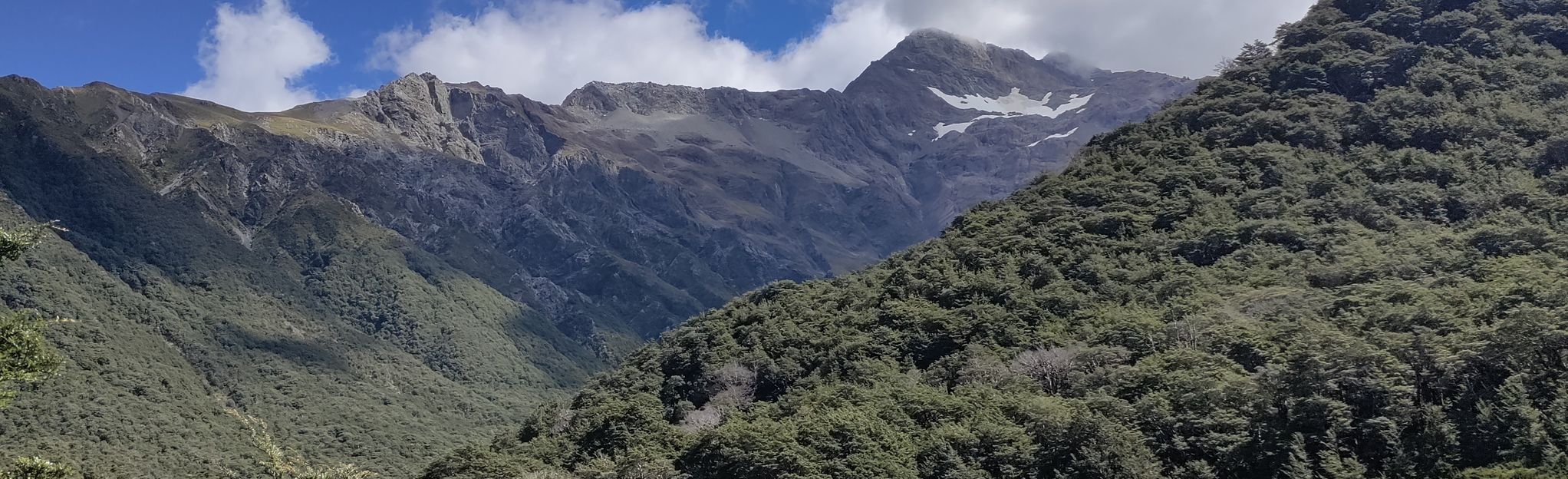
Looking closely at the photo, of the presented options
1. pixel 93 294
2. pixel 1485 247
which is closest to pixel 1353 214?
pixel 1485 247

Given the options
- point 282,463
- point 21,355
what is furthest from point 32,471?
point 282,463

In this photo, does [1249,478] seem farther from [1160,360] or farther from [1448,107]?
[1448,107]

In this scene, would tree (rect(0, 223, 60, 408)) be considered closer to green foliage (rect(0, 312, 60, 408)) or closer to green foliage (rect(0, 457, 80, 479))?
green foliage (rect(0, 312, 60, 408))

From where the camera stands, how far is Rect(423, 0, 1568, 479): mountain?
161 feet

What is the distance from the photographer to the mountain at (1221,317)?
1937 inches

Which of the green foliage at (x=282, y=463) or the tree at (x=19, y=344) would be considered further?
the tree at (x=19, y=344)

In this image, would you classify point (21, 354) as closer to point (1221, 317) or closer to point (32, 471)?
point (32, 471)

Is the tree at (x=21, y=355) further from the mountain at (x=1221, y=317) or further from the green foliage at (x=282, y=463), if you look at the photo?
the mountain at (x=1221, y=317)

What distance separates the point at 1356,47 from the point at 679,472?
263ft

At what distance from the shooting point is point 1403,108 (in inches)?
3529

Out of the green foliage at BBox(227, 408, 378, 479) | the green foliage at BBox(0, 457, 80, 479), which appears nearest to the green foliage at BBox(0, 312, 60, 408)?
the green foliage at BBox(0, 457, 80, 479)

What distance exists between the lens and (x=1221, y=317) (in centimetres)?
6281

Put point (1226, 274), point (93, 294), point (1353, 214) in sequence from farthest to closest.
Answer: point (93, 294)
point (1353, 214)
point (1226, 274)

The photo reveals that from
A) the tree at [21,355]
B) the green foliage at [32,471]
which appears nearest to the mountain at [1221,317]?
the green foliage at [32,471]
